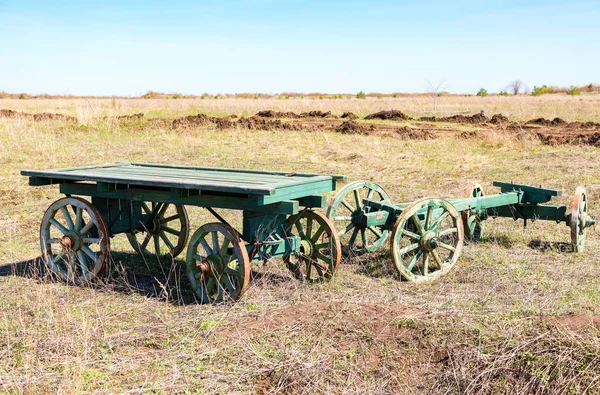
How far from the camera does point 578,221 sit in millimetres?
7125

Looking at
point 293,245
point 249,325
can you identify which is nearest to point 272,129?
point 293,245

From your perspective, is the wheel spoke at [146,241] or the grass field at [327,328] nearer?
the grass field at [327,328]

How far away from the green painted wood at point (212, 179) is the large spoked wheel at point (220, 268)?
417mm

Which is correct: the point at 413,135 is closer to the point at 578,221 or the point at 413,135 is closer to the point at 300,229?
the point at 578,221

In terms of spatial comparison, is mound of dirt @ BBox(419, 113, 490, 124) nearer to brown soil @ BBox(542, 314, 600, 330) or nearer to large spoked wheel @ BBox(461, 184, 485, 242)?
large spoked wheel @ BBox(461, 184, 485, 242)

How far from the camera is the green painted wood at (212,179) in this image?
5.13m

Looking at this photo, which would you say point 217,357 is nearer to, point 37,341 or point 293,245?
point 37,341

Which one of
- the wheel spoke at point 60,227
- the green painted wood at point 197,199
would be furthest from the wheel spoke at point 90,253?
the green painted wood at point 197,199

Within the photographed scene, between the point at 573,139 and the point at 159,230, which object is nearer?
the point at 159,230

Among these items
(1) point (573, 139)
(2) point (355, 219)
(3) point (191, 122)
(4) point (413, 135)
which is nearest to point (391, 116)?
(4) point (413, 135)

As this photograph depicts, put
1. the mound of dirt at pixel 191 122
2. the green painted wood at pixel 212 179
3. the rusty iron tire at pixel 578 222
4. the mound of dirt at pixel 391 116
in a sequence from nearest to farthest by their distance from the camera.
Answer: the green painted wood at pixel 212 179, the rusty iron tire at pixel 578 222, the mound of dirt at pixel 191 122, the mound of dirt at pixel 391 116

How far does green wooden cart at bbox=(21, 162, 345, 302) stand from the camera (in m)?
5.32

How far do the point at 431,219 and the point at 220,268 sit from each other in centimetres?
220

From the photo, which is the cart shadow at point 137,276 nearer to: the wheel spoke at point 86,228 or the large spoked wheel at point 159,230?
the large spoked wheel at point 159,230
